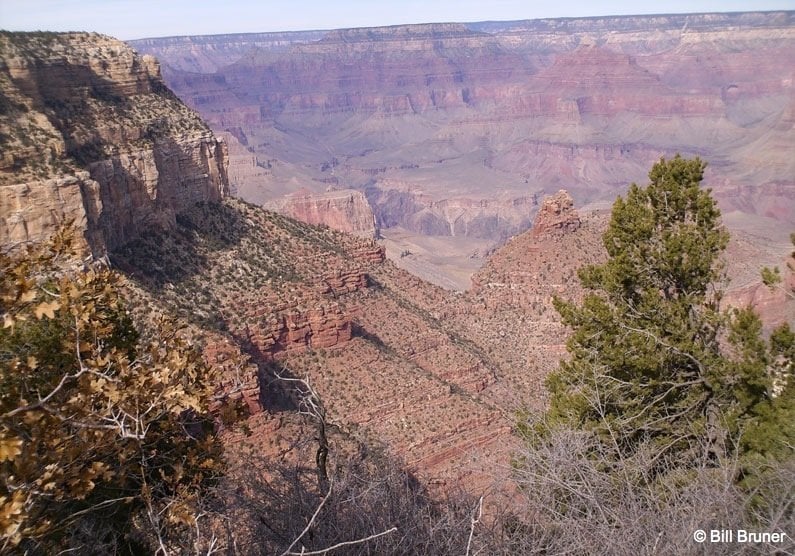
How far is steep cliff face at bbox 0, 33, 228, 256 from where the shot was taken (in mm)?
24500

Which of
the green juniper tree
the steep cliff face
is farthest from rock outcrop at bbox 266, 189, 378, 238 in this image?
the green juniper tree

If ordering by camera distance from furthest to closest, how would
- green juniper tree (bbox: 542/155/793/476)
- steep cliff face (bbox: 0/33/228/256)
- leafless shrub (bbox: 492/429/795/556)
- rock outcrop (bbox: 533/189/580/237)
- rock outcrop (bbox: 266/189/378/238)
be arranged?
rock outcrop (bbox: 266/189/378/238)
rock outcrop (bbox: 533/189/580/237)
steep cliff face (bbox: 0/33/228/256)
green juniper tree (bbox: 542/155/793/476)
leafless shrub (bbox: 492/429/795/556)

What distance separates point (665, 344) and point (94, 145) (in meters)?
24.1

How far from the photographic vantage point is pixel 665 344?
1509cm

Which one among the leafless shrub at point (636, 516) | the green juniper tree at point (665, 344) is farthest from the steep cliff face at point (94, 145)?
the leafless shrub at point (636, 516)

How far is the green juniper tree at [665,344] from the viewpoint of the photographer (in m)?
14.9

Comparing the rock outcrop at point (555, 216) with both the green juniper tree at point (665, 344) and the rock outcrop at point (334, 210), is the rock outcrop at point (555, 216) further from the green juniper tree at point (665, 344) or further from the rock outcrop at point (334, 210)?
the rock outcrop at point (334, 210)

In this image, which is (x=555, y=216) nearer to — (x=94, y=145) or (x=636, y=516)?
(x=94, y=145)

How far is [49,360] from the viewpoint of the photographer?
32.3 ft

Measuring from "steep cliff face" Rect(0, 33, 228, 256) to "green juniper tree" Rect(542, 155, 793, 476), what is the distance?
608 inches

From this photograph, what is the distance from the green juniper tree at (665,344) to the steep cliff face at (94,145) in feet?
50.7

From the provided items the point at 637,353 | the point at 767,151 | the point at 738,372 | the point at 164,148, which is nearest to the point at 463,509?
the point at 637,353

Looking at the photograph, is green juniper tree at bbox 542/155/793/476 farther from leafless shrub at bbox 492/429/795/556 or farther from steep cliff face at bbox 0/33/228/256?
steep cliff face at bbox 0/33/228/256

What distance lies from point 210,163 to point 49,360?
29.3m
